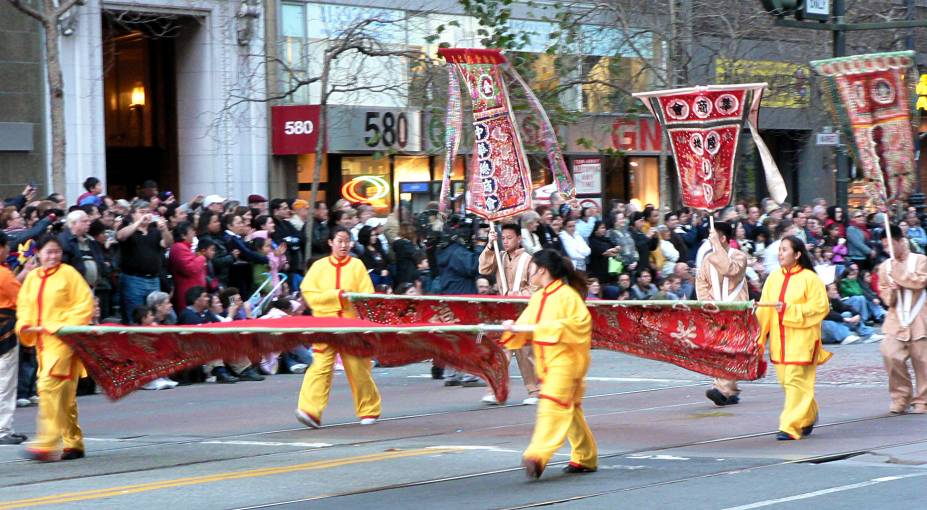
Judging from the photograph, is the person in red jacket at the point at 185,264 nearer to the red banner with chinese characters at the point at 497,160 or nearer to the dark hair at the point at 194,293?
the dark hair at the point at 194,293

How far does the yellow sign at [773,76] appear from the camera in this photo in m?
27.6

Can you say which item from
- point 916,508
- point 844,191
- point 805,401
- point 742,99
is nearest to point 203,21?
point 844,191

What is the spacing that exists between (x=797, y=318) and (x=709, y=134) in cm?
249

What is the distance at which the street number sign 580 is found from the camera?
2565 centimetres

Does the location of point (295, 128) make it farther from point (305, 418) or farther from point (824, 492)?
point (824, 492)

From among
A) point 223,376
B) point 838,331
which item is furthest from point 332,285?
point 838,331

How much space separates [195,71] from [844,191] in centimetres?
1230

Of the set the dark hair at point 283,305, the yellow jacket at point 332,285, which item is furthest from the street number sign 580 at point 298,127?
the yellow jacket at point 332,285

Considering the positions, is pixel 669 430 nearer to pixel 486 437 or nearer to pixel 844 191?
pixel 486 437

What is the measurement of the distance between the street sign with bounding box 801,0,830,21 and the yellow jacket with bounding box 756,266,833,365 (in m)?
7.44

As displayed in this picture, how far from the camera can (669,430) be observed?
39.2ft

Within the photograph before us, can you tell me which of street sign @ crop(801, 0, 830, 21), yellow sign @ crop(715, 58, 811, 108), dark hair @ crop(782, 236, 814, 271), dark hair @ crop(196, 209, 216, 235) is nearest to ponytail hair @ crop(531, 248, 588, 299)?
dark hair @ crop(782, 236, 814, 271)

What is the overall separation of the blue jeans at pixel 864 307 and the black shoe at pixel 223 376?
34.6ft

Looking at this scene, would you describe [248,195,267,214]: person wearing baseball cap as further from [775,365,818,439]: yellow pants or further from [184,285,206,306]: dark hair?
[775,365,818,439]: yellow pants
